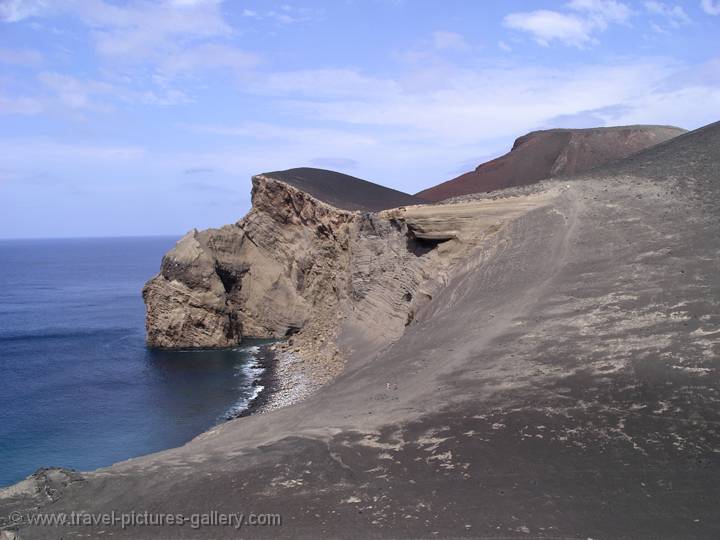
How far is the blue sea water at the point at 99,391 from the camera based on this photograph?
2264 centimetres

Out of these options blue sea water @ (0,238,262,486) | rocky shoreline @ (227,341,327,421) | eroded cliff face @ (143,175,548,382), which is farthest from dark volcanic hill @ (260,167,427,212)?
blue sea water @ (0,238,262,486)

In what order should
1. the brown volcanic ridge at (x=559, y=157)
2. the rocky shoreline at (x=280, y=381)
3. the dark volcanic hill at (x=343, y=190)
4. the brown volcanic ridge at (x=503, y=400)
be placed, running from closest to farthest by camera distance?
the brown volcanic ridge at (x=503, y=400)
the rocky shoreline at (x=280, y=381)
the dark volcanic hill at (x=343, y=190)
the brown volcanic ridge at (x=559, y=157)

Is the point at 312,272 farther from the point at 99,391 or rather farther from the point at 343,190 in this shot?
the point at 99,391

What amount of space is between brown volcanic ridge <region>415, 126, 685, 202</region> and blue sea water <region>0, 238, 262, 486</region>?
17.0 m

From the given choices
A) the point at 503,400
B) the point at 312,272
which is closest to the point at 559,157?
the point at 312,272

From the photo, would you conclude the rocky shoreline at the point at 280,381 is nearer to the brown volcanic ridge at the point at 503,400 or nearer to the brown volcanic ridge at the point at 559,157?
the brown volcanic ridge at the point at 503,400

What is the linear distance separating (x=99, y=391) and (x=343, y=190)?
1983 cm

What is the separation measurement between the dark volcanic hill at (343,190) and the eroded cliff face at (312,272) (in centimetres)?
123

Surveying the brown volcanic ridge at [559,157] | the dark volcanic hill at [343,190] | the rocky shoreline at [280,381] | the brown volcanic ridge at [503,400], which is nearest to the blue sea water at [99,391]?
the rocky shoreline at [280,381]

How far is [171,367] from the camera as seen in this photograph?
112 feet

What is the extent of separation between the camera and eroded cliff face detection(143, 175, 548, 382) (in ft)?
90.7

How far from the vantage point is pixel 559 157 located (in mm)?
41406

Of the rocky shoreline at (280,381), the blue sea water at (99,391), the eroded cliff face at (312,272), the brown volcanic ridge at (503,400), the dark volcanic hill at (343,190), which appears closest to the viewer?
the brown volcanic ridge at (503,400)

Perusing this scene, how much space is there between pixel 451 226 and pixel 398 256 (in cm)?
373
